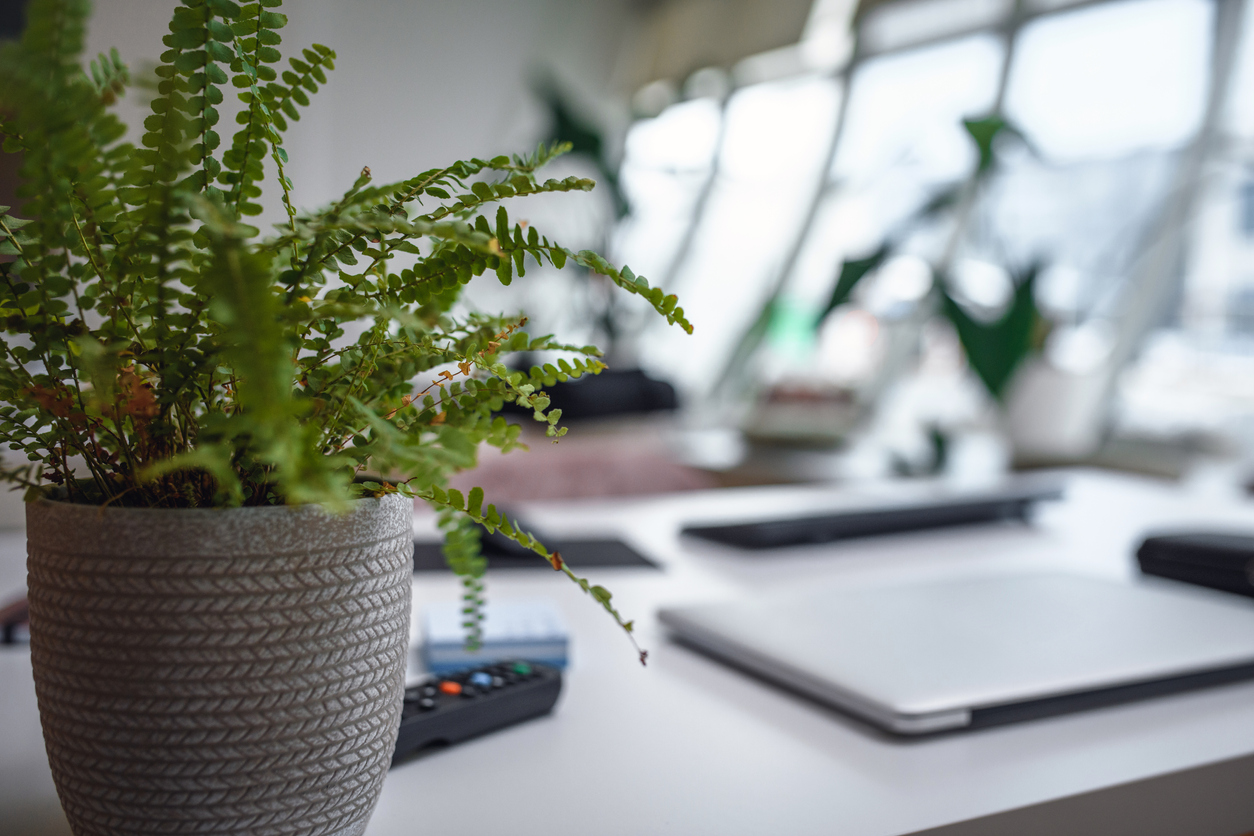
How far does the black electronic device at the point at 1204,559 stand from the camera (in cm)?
86

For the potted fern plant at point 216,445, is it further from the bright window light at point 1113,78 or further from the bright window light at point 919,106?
the bright window light at point 919,106

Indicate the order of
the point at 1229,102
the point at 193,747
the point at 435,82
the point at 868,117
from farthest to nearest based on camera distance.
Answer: the point at 435,82 → the point at 868,117 → the point at 1229,102 → the point at 193,747

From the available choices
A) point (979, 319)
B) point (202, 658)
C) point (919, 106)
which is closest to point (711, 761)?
point (202, 658)

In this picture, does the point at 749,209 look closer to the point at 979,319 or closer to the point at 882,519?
the point at 979,319

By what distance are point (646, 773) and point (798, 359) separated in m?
5.22

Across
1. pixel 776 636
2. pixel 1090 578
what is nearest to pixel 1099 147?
pixel 1090 578

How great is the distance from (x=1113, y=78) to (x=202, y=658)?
13.5 ft

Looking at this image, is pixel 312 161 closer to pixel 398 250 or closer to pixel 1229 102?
pixel 398 250

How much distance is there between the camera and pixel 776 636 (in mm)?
632

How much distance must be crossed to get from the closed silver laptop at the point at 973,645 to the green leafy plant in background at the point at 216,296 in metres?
0.26

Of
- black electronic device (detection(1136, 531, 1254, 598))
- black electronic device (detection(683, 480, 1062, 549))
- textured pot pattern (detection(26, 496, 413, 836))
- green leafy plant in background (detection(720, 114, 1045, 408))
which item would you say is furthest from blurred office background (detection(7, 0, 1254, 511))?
black electronic device (detection(1136, 531, 1254, 598))

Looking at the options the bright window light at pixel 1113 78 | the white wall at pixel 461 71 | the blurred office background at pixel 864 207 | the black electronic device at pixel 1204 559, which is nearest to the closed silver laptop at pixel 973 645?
the black electronic device at pixel 1204 559

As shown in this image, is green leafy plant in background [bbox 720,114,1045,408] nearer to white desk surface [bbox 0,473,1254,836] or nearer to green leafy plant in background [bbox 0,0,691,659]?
white desk surface [bbox 0,473,1254,836]

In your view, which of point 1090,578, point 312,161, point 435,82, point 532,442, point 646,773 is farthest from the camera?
point 435,82
